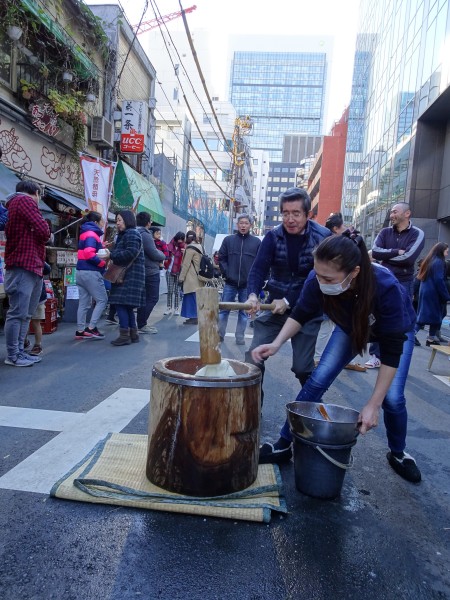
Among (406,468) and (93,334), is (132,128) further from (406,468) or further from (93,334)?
(406,468)

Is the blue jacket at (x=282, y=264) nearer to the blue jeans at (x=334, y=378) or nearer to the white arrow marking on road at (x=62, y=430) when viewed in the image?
the blue jeans at (x=334, y=378)

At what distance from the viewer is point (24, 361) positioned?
5.07 m

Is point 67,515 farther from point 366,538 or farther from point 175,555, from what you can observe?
point 366,538

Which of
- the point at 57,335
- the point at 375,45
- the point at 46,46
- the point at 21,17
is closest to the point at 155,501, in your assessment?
the point at 57,335

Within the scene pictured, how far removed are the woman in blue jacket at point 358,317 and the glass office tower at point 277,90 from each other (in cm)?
18668

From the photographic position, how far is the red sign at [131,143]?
12.9 meters

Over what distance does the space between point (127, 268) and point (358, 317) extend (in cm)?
465

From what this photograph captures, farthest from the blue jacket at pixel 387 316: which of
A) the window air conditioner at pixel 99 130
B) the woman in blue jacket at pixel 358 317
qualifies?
the window air conditioner at pixel 99 130

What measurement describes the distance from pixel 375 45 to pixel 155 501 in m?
38.5

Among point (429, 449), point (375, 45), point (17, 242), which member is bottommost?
point (429, 449)

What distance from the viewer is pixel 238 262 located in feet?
22.6

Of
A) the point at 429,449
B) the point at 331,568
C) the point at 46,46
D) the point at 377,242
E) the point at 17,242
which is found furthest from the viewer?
the point at 46,46

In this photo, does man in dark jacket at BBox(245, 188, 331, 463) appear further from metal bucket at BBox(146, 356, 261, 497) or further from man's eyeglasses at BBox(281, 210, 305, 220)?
metal bucket at BBox(146, 356, 261, 497)

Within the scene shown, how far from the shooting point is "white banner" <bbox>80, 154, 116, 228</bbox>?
982 cm
